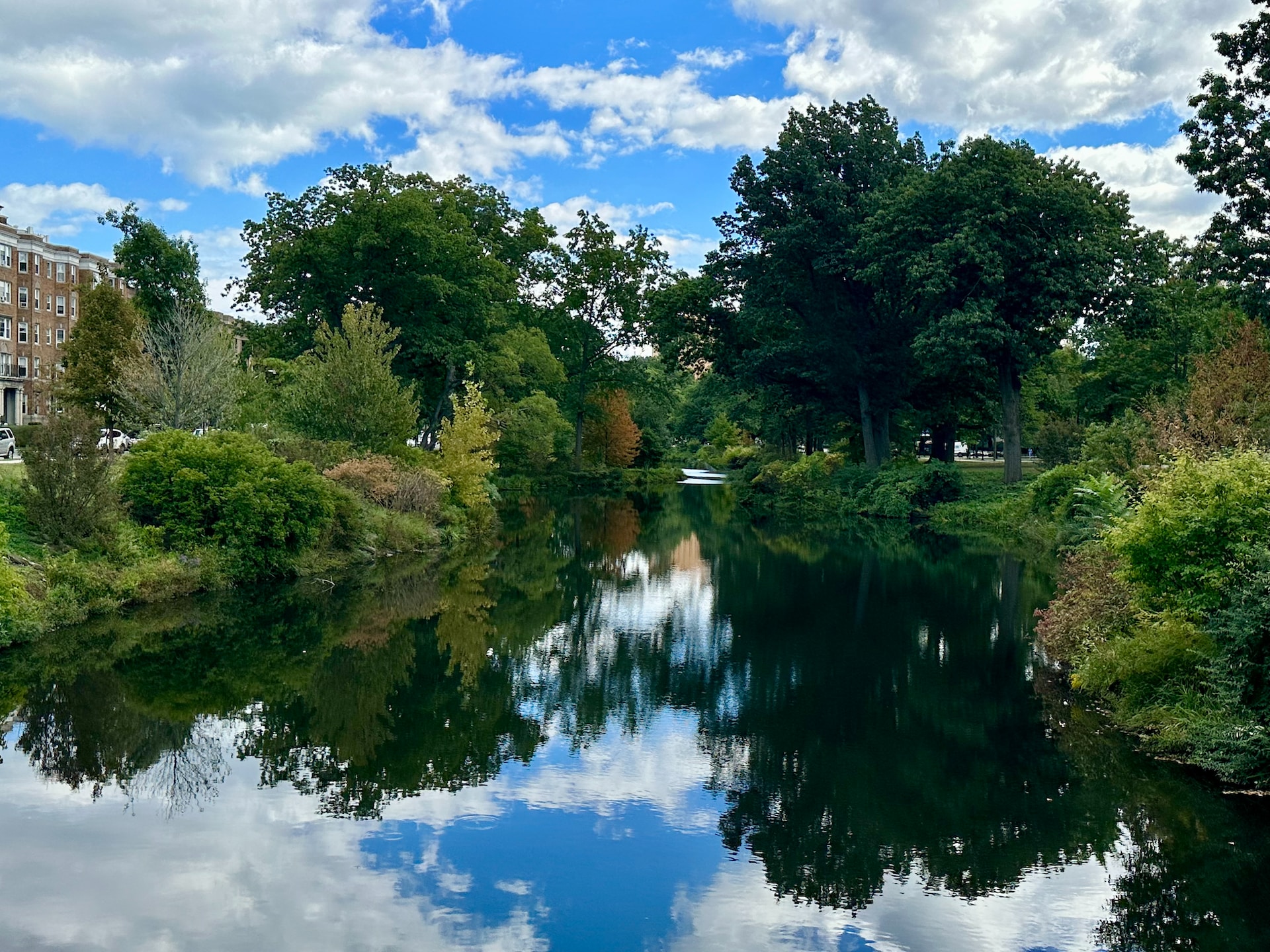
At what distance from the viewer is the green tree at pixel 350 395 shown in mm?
34844

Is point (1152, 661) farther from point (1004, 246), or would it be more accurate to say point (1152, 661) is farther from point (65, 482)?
point (1004, 246)

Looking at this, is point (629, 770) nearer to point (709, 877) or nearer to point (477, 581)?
point (709, 877)

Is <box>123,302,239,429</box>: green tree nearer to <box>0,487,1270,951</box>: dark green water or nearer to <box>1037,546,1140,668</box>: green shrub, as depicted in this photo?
<box>0,487,1270,951</box>: dark green water

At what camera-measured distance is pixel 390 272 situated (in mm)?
43062

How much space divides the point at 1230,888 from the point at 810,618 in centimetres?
1289

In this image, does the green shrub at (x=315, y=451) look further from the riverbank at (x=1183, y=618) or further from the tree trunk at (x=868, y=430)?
the tree trunk at (x=868, y=430)

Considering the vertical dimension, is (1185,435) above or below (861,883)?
above

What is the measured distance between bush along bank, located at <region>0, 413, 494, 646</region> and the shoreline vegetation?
8 centimetres

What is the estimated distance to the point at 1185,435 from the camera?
22328 millimetres

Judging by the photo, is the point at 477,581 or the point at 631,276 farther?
the point at 631,276

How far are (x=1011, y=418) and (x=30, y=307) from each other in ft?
224

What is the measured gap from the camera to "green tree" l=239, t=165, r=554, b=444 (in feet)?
137

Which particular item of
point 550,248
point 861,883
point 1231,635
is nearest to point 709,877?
point 861,883

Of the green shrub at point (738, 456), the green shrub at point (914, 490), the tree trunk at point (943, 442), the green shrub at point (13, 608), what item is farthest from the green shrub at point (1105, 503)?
the green shrub at point (738, 456)
